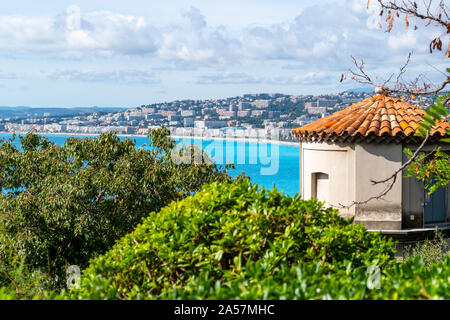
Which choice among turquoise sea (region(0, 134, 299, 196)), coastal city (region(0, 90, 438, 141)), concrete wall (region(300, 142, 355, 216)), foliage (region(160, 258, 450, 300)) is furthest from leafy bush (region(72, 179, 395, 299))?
turquoise sea (region(0, 134, 299, 196))

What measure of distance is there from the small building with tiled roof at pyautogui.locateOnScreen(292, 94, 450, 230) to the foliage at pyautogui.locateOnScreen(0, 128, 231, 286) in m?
6.06

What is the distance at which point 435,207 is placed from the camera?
12.2 meters

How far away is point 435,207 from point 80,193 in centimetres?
980

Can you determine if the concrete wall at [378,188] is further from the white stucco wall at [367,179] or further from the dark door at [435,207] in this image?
the dark door at [435,207]

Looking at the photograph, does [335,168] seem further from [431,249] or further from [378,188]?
[431,249]

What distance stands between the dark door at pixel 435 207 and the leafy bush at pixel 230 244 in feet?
26.7

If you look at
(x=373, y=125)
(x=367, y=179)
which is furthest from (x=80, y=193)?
(x=373, y=125)

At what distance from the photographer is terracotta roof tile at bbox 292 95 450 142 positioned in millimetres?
11297

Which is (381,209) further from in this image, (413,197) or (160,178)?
(160,178)

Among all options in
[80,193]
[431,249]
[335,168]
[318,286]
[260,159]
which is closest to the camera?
[318,286]

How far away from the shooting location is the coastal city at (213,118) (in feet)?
336

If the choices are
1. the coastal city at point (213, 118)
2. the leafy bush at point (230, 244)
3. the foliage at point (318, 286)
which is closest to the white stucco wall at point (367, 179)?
the leafy bush at point (230, 244)
